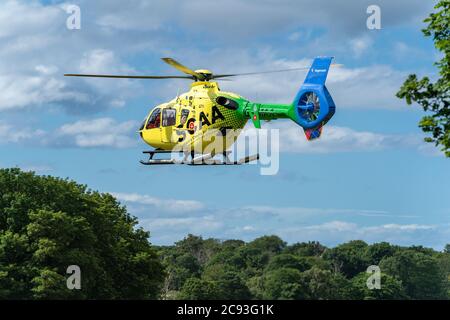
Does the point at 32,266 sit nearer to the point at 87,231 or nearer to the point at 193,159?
the point at 87,231

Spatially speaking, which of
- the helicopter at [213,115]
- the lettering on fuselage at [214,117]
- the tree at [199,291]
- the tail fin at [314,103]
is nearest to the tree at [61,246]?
the helicopter at [213,115]

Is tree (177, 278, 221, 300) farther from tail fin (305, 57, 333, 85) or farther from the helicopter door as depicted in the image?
tail fin (305, 57, 333, 85)

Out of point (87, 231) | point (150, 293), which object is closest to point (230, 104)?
point (87, 231)

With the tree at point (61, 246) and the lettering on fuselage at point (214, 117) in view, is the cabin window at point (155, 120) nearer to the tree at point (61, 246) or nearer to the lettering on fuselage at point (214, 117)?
the lettering on fuselage at point (214, 117)

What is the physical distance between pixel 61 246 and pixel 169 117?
29995 millimetres

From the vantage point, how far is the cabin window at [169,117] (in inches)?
2625

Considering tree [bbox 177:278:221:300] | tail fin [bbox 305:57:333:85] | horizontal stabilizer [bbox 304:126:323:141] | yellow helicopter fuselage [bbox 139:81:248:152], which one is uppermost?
tail fin [bbox 305:57:333:85]

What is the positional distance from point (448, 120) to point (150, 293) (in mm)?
61609

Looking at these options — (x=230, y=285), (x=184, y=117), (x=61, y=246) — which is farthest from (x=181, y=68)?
(x=230, y=285)

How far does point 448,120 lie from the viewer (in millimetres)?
49188

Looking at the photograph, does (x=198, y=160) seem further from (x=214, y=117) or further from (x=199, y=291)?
(x=199, y=291)

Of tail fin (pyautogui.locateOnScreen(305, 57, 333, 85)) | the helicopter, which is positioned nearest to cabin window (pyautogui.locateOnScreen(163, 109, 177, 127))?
the helicopter

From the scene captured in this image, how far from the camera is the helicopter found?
201 ft

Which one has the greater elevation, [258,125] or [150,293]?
[258,125]
